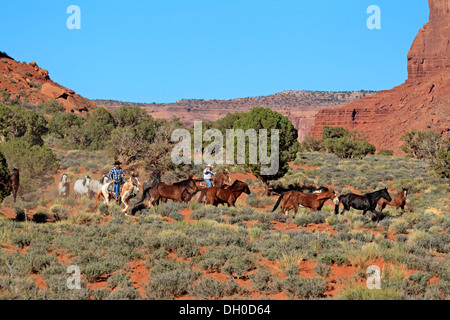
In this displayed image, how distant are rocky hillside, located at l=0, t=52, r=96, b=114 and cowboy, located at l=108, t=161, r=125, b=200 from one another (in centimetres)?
7941

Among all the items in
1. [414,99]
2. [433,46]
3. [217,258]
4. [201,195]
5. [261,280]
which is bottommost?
[261,280]

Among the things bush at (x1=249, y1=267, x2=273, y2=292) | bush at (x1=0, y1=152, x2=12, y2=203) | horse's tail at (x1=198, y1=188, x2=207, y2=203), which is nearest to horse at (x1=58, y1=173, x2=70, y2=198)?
bush at (x1=0, y1=152, x2=12, y2=203)

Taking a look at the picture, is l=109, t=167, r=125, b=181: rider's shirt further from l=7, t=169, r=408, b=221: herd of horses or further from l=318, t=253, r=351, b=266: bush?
l=318, t=253, r=351, b=266: bush

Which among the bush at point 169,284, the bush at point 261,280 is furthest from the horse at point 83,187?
the bush at point 261,280

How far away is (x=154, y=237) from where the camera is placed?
11.9 meters

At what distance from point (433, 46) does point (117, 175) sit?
7408 inches

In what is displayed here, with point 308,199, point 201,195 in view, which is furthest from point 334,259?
point 201,195

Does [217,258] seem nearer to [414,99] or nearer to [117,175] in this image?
[117,175]

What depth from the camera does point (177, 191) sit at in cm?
1977

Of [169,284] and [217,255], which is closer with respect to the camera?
[169,284]

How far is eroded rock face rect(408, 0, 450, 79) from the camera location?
169250mm

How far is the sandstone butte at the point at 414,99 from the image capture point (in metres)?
132

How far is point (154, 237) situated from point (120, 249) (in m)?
1.09
